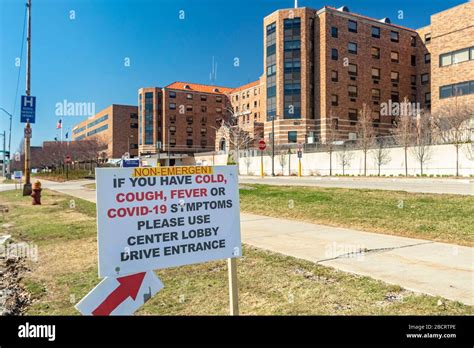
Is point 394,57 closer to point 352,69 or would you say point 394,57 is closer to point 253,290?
point 352,69

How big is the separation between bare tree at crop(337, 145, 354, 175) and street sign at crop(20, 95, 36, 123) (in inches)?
1143

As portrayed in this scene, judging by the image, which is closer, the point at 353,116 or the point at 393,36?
the point at 353,116

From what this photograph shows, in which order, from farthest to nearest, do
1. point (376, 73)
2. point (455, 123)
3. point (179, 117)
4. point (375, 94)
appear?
point (179, 117) < point (375, 94) < point (376, 73) < point (455, 123)

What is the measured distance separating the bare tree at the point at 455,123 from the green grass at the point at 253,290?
88.6 feet

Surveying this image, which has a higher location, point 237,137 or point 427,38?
point 427,38

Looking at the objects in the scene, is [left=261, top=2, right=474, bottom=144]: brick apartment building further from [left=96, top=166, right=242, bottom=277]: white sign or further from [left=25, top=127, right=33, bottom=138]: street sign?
[left=96, top=166, right=242, bottom=277]: white sign

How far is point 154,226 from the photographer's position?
324 centimetres

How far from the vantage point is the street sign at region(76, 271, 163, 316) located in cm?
296

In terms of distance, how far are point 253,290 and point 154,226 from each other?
1.90m

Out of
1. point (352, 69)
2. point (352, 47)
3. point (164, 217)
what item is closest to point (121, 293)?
point (164, 217)

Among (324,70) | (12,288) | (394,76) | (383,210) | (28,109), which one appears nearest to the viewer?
(12,288)

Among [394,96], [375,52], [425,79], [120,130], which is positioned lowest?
[120,130]

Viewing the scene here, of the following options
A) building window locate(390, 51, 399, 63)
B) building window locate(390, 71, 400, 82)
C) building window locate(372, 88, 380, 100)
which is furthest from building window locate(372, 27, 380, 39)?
building window locate(372, 88, 380, 100)
